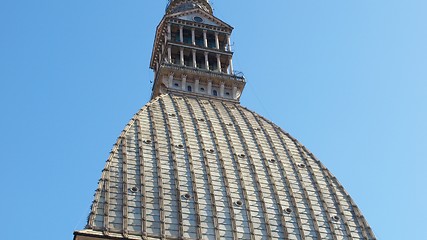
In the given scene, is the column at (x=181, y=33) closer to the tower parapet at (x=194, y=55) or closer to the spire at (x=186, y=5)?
the tower parapet at (x=194, y=55)

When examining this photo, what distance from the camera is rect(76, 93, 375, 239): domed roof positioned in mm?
37688

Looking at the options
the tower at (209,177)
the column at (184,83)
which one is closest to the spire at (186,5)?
the tower at (209,177)

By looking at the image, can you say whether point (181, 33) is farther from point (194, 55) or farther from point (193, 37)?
point (194, 55)

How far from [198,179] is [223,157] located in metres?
3.05

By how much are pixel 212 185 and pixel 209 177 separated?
2.13ft

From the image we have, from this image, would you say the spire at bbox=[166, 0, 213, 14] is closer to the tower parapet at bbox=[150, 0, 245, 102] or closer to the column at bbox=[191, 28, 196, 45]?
the tower parapet at bbox=[150, 0, 245, 102]

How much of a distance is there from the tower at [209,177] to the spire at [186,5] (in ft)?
21.1

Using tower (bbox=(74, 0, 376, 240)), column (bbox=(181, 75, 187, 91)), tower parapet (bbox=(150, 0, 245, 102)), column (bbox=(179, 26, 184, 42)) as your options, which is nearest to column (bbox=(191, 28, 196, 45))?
tower parapet (bbox=(150, 0, 245, 102))

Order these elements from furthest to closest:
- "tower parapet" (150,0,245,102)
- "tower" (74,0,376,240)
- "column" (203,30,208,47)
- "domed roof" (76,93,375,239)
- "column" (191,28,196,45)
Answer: "column" (203,30,208,47) < "column" (191,28,196,45) < "tower parapet" (150,0,245,102) < "tower" (74,0,376,240) < "domed roof" (76,93,375,239)

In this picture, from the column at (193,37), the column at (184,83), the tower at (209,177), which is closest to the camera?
the tower at (209,177)

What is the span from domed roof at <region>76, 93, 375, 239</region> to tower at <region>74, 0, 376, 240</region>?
53 millimetres

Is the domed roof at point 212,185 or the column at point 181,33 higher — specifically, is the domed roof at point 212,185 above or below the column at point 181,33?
below

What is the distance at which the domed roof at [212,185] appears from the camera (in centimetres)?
3769

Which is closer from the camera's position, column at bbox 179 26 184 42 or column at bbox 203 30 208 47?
column at bbox 179 26 184 42
